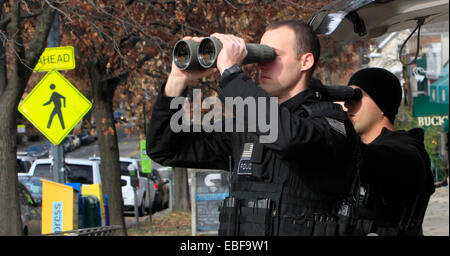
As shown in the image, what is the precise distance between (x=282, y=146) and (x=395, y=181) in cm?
94

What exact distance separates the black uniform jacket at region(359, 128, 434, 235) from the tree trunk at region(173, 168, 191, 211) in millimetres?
20341

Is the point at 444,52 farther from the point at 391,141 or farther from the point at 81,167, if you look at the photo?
the point at 391,141

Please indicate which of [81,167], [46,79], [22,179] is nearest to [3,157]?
[46,79]

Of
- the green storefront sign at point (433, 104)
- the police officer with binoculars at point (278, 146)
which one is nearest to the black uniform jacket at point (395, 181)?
the police officer with binoculars at point (278, 146)

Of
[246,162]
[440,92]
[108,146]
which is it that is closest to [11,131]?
[108,146]

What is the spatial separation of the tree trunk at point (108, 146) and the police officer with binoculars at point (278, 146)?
38.8 ft

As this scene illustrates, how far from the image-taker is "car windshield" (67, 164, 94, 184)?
2198 cm

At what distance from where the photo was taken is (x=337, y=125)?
289 cm

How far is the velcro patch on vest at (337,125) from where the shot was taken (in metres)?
2.87

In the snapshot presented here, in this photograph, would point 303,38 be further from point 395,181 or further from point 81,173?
point 81,173

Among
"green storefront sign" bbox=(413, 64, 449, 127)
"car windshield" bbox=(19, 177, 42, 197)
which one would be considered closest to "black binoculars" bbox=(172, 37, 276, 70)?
"car windshield" bbox=(19, 177, 42, 197)

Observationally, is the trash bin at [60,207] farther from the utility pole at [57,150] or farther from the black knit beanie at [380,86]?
the black knit beanie at [380,86]

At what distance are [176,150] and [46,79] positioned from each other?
6855mm

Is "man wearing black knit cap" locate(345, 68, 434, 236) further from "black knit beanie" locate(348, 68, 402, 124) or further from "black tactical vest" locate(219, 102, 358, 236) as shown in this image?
"black tactical vest" locate(219, 102, 358, 236)
